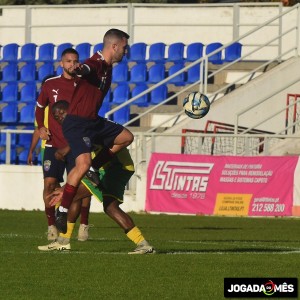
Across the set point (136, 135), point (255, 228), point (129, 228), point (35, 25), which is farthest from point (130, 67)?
point (129, 228)

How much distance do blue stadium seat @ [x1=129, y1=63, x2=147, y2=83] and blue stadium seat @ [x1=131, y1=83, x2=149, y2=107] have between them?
1.16 ft

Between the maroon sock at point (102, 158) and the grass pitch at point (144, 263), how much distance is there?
34.6 inches

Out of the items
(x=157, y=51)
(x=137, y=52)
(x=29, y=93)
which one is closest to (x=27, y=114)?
(x=29, y=93)

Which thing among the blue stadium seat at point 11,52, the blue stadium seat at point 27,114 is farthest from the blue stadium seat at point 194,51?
the blue stadium seat at point 11,52

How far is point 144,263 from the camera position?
1178 centimetres

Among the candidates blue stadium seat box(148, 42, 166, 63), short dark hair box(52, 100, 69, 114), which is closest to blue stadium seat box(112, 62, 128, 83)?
blue stadium seat box(148, 42, 166, 63)

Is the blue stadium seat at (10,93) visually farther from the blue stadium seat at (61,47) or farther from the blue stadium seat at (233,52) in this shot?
the blue stadium seat at (233,52)

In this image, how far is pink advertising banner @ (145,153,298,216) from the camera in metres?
22.1

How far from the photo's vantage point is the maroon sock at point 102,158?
42.8 feet

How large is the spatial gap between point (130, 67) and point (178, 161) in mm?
7555

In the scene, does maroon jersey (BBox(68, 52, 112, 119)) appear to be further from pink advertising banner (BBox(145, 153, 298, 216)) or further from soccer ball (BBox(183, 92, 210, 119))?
pink advertising banner (BBox(145, 153, 298, 216))

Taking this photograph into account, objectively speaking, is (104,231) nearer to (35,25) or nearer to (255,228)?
(255,228)

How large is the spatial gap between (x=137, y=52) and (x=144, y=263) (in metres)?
18.6

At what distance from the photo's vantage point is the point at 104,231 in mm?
17359
